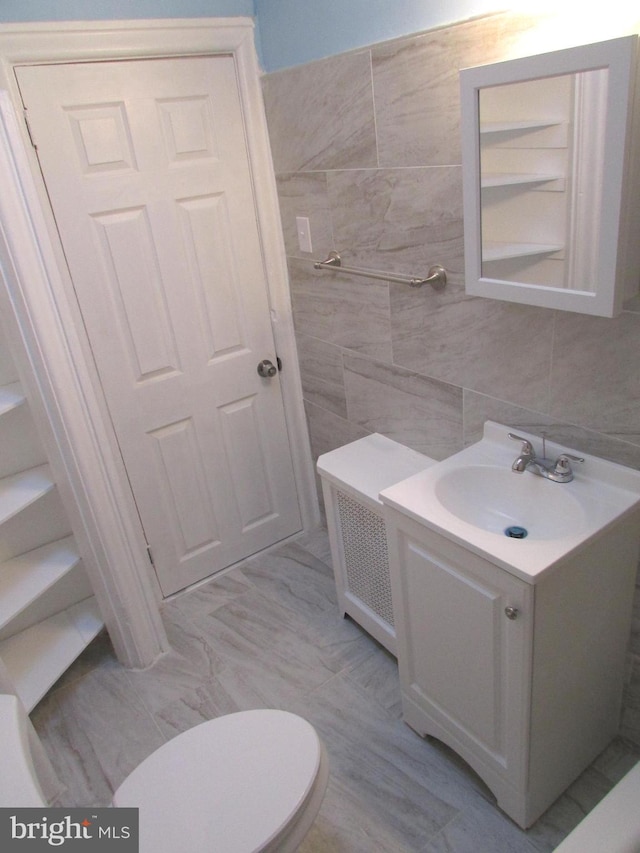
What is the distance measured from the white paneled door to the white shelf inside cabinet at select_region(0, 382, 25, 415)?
0.27m

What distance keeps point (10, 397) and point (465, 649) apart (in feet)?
4.95

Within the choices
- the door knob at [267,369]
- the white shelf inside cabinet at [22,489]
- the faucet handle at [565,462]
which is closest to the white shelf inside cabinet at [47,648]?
the white shelf inside cabinet at [22,489]

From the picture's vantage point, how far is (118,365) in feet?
7.04

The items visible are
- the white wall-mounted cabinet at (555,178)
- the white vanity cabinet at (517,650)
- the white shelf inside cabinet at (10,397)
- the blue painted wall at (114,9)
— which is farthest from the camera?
the white shelf inside cabinet at (10,397)

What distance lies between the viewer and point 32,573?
2.09 m

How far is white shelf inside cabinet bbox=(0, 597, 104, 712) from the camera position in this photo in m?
2.01

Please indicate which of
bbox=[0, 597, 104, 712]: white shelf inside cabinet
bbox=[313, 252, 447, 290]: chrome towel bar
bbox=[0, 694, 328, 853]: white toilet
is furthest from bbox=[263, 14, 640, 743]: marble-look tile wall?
bbox=[0, 597, 104, 712]: white shelf inside cabinet

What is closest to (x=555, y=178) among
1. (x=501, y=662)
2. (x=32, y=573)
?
(x=501, y=662)

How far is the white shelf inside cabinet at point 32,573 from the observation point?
1.96 metres

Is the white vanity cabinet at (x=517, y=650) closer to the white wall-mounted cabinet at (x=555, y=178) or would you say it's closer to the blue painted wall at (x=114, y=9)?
the white wall-mounted cabinet at (x=555, y=178)

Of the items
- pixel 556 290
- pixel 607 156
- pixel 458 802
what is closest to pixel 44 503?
pixel 458 802

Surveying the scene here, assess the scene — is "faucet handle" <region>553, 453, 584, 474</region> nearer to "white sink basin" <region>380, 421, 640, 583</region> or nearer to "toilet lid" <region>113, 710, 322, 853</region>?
"white sink basin" <region>380, 421, 640, 583</region>

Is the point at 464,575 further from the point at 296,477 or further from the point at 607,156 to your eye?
the point at 296,477

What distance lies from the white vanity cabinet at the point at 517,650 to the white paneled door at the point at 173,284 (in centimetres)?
104
